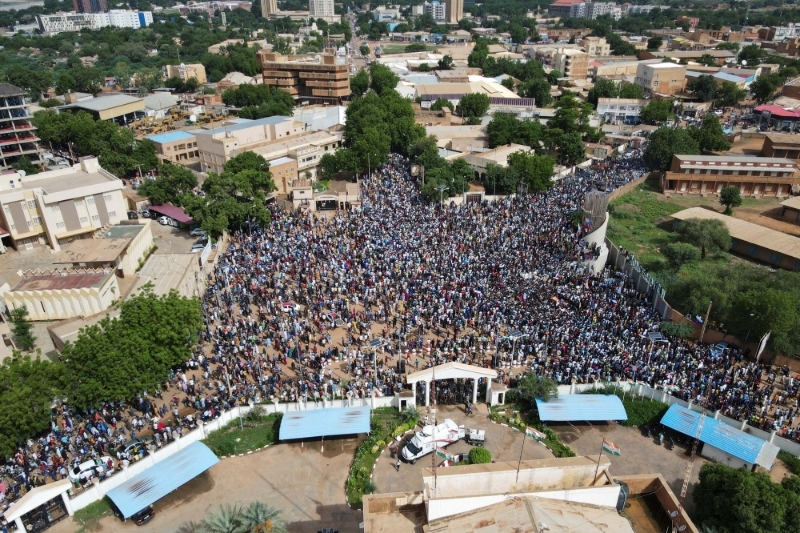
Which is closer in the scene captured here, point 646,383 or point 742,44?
point 646,383

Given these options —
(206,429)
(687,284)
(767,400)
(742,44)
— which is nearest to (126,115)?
(206,429)

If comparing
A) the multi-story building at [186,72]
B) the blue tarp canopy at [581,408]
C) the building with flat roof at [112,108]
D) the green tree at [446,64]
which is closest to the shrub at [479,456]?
the blue tarp canopy at [581,408]

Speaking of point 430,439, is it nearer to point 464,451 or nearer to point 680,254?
point 464,451

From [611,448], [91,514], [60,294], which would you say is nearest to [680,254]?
[611,448]

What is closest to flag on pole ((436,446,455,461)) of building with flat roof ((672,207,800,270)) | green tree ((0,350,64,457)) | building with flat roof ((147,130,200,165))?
green tree ((0,350,64,457))

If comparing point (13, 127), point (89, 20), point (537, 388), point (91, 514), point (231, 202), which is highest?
point (89, 20)

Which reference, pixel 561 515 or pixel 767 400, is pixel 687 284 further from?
pixel 561 515

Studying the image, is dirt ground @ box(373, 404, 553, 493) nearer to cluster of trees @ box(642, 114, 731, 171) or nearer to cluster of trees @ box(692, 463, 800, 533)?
cluster of trees @ box(692, 463, 800, 533)
